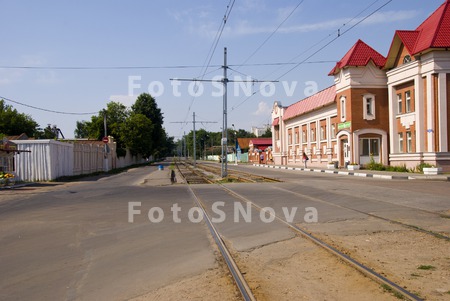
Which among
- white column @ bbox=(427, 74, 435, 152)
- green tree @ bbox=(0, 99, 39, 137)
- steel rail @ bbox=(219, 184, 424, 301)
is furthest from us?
green tree @ bbox=(0, 99, 39, 137)

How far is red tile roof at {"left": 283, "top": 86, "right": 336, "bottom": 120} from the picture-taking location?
145 ft

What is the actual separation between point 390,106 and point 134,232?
29613 millimetres

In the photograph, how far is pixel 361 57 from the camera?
1486 inches

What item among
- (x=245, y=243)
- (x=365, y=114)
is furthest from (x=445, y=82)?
(x=245, y=243)

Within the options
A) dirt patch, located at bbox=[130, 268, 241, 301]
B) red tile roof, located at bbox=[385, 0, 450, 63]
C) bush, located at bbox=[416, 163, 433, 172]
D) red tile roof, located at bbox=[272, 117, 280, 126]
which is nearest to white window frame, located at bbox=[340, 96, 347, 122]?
red tile roof, located at bbox=[385, 0, 450, 63]

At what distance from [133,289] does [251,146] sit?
82.7m

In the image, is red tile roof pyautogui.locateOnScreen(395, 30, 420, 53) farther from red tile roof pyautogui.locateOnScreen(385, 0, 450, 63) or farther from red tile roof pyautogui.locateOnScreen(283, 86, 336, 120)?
red tile roof pyautogui.locateOnScreen(283, 86, 336, 120)

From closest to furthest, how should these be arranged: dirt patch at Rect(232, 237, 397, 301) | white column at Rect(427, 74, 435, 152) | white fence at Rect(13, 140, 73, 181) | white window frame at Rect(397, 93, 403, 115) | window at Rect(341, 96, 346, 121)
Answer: dirt patch at Rect(232, 237, 397, 301) < white column at Rect(427, 74, 435, 152) < white fence at Rect(13, 140, 73, 181) < white window frame at Rect(397, 93, 403, 115) < window at Rect(341, 96, 346, 121)

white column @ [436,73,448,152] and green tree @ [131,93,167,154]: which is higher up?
green tree @ [131,93,167,154]

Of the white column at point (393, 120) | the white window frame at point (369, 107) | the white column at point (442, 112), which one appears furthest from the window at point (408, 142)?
the white window frame at point (369, 107)

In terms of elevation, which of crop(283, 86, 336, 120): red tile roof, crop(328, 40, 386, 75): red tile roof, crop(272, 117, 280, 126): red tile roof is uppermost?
crop(328, 40, 386, 75): red tile roof

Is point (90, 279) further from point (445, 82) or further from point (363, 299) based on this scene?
point (445, 82)

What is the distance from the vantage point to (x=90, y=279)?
604 cm

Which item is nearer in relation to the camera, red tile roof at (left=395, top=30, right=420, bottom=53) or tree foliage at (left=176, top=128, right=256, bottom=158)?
red tile roof at (left=395, top=30, right=420, bottom=53)
